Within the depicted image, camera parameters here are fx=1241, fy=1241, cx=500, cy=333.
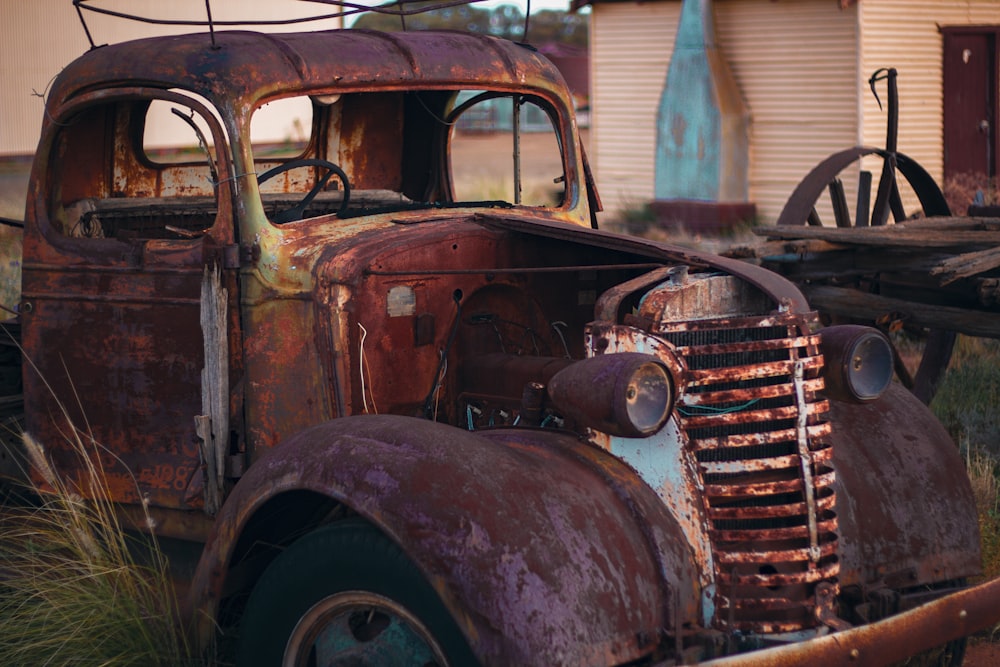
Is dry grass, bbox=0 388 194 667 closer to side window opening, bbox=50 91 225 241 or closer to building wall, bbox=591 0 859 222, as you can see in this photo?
side window opening, bbox=50 91 225 241

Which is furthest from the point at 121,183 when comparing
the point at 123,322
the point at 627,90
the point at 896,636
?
the point at 627,90

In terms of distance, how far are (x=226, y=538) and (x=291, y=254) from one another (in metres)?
0.96

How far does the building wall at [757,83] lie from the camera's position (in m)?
14.6

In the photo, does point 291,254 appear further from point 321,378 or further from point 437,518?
point 437,518

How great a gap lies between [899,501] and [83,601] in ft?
7.98

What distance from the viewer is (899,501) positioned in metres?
3.64

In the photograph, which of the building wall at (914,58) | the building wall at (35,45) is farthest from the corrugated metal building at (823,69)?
the building wall at (35,45)

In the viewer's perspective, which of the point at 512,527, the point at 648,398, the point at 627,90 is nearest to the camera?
the point at 512,527

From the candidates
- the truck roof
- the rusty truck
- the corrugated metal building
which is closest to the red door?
the corrugated metal building

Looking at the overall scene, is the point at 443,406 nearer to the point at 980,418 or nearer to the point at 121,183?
the point at 121,183

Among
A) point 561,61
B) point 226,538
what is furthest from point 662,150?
point 561,61

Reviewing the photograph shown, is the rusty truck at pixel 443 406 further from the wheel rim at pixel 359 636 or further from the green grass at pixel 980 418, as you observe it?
the green grass at pixel 980 418

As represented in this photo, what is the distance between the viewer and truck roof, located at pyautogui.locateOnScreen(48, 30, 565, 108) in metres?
3.93

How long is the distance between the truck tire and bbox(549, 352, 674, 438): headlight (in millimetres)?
572
